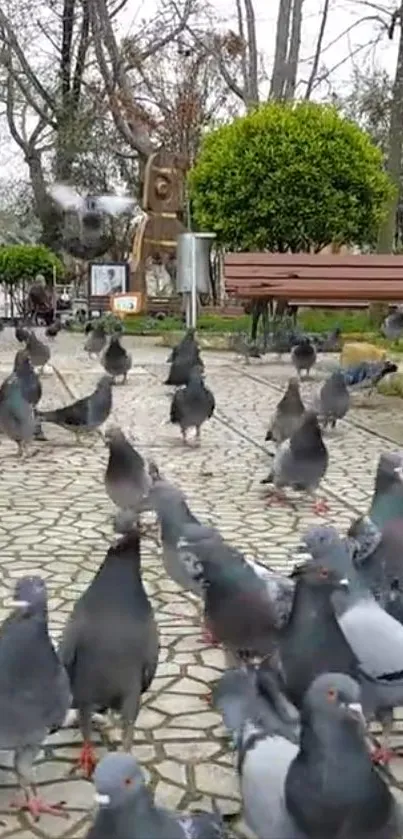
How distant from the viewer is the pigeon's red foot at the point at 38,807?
2.85 metres

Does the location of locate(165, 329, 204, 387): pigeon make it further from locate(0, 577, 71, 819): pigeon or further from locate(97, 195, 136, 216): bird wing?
locate(97, 195, 136, 216): bird wing

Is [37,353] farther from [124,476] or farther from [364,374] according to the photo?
[124,476]

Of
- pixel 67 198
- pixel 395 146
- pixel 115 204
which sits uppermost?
pixel 395 146

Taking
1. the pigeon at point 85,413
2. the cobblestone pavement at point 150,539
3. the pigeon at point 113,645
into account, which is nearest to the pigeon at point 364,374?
the cobblestone pavement at point 150,539

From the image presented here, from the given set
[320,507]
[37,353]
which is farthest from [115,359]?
[320,507]

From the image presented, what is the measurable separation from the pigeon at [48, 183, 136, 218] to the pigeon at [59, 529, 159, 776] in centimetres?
2483

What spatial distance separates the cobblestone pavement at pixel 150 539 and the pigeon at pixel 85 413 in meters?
0.19

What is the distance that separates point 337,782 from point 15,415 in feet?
18.3

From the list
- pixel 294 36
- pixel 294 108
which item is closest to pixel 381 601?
pixel 294 108

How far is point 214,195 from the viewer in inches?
631

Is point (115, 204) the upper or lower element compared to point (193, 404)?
upper

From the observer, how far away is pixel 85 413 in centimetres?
784

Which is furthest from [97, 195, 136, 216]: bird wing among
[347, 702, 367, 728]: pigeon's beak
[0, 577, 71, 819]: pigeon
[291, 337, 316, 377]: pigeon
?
[347, 702, 367, 728]: pigeon's beak

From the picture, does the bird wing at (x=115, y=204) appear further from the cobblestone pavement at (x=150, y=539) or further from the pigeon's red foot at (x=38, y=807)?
the pigeon's red foot at (x=38, y=807)
